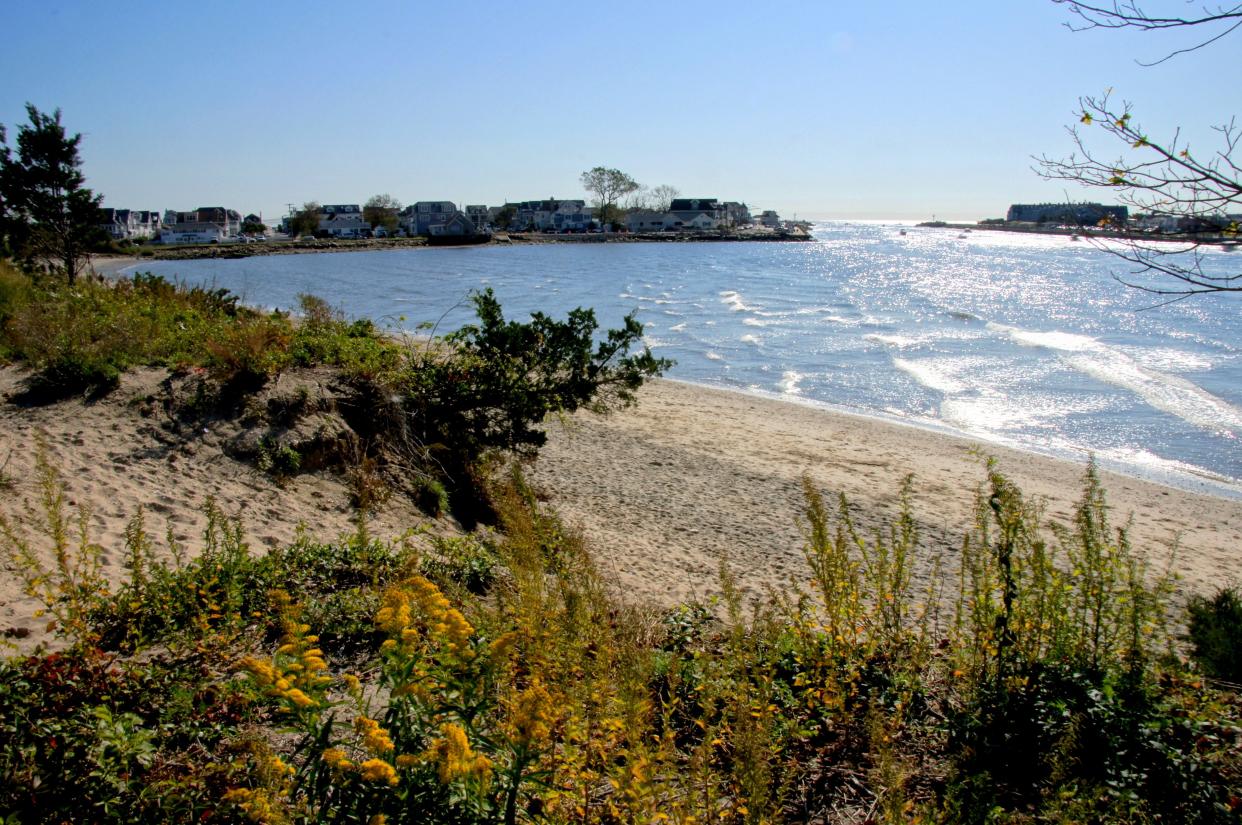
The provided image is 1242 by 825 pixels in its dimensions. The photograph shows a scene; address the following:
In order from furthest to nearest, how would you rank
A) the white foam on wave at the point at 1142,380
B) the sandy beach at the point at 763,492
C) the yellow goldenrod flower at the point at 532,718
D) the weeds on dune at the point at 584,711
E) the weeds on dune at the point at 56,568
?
the white foam on wave at the point at 1142,380 < the sandy beach at the point at 763,492 < the weeds on dune at the point at 56,568 < the weeds on dune at the point at 584,711 < the yellow goldenrod flower at the point at 532,718

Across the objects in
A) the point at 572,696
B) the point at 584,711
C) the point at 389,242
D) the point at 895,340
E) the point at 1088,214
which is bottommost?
the point at 895,340

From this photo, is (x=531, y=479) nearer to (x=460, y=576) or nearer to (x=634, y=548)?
(x=634, y=548)

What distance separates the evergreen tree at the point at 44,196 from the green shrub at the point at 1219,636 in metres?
19.0

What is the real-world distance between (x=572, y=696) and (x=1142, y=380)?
26.3 m

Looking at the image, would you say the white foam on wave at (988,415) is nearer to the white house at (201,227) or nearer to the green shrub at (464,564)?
the green shrub at (464,564)

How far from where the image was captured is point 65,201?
1675 centimetres

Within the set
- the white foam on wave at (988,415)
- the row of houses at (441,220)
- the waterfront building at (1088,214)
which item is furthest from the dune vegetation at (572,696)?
the row of houses at (441,220)

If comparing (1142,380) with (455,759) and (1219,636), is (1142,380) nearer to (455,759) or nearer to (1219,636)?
(1219,636)

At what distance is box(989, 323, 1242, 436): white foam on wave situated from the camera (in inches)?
743

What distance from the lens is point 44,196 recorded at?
54.3 feet

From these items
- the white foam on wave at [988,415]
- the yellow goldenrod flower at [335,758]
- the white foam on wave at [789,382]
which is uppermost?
the yellow goldenrod flower at [335,758]

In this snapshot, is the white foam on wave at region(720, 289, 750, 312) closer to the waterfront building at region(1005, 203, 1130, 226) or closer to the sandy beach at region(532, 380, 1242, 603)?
the sandy beach at region(532, 380, 1242, 603)

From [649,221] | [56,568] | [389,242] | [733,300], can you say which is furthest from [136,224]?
[56,568]

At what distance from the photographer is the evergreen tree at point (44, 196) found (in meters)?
16.0
